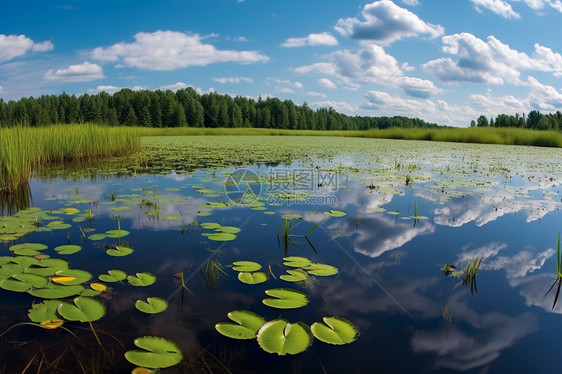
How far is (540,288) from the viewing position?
2359mm

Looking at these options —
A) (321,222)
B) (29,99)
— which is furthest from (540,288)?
(29,99)

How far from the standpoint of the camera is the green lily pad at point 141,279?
7.02 ft

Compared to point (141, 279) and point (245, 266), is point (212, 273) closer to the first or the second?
point (245, 266)

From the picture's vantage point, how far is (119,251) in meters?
2.70

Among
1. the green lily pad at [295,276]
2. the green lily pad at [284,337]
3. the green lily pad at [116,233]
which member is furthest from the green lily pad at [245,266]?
the green lily pad at [116,233]

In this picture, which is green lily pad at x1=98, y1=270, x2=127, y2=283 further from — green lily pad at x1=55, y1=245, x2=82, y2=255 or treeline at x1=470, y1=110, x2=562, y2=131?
treeline at x1=470, y1=110, x2=562, y2=131

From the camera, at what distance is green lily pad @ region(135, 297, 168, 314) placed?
1825mm

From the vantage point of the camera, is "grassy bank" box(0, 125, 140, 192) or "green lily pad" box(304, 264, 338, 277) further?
"grassy bank" box(0, 125, 140, 192)

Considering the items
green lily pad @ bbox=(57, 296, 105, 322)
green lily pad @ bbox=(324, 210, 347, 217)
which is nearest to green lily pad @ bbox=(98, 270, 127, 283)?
green lily pad @ bbox=(57, 296, 105, 322)

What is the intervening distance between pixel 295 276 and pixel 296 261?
285mm

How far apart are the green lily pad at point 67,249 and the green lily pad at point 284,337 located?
1919 mm

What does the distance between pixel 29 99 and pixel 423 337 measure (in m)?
72.9

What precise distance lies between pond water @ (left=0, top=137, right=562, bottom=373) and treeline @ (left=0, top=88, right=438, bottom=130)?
143 ft

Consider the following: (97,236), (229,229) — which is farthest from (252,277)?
(97,236)
